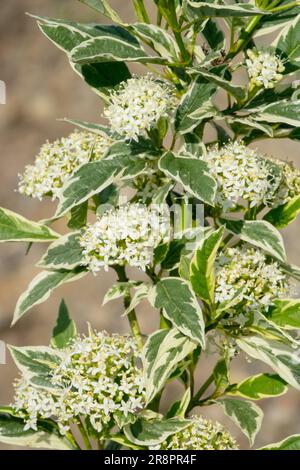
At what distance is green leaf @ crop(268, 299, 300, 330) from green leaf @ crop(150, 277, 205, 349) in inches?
6.8

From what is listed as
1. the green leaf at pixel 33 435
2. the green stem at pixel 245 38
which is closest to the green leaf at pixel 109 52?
the green stem at pixel 245 38

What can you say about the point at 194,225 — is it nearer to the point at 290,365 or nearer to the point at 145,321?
the point at 290,365

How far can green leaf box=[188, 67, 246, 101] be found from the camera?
130 centimetres

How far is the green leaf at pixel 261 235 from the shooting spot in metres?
1.40

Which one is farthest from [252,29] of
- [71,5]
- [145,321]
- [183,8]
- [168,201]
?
[71,5]

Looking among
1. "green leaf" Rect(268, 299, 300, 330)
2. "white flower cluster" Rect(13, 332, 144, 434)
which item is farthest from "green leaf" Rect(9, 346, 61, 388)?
"green leaf" Rect(268, 299, 300, 330)

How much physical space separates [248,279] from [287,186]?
0.22m

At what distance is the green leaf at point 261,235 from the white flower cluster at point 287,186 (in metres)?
0.12

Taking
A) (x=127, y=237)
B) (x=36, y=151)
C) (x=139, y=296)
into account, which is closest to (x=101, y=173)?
(x=127, y=237)

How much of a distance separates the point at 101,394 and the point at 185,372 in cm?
30

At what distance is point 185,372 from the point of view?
1.65m
